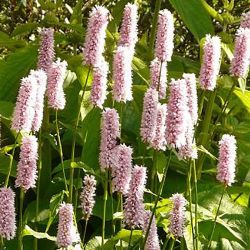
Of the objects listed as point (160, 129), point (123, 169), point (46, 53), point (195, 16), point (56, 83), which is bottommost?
point (123, 169)

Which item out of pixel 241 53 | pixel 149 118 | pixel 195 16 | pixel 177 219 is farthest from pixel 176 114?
pixel 195 16

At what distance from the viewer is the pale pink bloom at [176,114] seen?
163 centimetres

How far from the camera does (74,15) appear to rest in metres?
3.04

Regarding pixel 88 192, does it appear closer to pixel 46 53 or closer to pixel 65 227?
pixel 65 227

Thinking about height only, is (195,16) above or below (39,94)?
above

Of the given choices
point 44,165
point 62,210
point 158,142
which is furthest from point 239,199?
point 62,210

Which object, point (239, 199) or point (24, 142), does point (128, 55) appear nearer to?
point (24, 142)

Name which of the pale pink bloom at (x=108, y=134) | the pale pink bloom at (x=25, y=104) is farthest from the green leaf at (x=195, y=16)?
the pale pink bloom at (x=25, y=104)

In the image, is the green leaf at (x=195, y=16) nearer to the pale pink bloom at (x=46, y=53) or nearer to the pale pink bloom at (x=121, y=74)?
the pale pink bloom at (x=46, y=53)

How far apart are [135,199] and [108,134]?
179mm

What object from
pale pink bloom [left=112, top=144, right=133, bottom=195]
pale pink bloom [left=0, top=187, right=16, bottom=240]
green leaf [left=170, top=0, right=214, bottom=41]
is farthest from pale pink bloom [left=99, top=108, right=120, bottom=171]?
green leaf [left=170, top=0, right=214, bottom=41]

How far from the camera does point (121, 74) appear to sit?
1.83 meters

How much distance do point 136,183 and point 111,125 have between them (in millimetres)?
161

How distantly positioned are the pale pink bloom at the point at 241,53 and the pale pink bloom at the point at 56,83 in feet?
1.51
